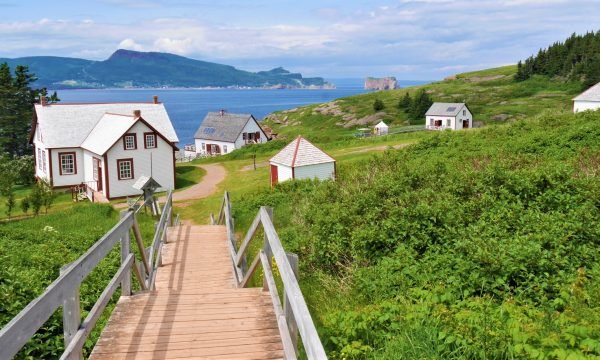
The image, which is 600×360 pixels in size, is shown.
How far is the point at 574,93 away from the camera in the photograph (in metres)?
94.9

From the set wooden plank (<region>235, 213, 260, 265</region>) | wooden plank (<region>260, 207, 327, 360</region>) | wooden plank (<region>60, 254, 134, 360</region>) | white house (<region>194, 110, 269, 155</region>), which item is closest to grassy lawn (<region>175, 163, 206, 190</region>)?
white house (<region>194, 110, 269, 155</region>)

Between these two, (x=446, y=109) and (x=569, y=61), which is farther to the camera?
(x=569, y=61)

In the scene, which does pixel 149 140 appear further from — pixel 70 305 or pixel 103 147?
pixel 70 305

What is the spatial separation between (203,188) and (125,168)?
19.6 feet

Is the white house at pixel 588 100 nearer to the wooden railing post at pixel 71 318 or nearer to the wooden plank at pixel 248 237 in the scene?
the wooden plank at pixel 248 237

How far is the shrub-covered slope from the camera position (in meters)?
5.29

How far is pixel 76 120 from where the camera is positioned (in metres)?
43.5

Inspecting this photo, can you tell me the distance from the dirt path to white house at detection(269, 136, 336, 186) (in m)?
6.96

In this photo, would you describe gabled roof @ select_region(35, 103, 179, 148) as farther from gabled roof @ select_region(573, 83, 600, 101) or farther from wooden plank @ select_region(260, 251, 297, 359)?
gabled roof @ select_region(573, 83, 600, 101)

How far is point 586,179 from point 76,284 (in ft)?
34.7

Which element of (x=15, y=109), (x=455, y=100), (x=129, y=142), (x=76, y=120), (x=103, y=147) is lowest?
(x=103, y=147)

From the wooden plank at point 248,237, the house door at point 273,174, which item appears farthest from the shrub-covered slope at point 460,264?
the house door at point 273,174

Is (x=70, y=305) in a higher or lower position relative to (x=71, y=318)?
higher

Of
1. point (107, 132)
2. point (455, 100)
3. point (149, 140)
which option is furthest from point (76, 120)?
point (455, 100)
